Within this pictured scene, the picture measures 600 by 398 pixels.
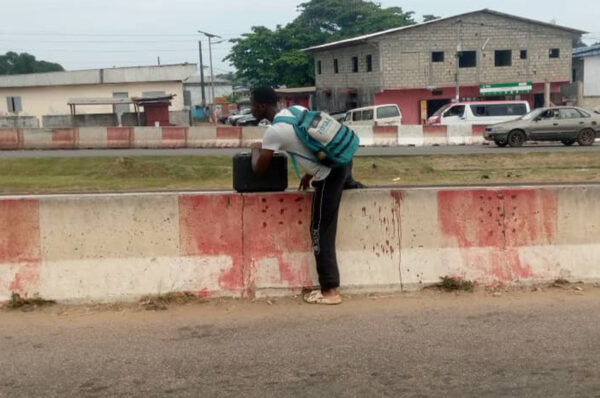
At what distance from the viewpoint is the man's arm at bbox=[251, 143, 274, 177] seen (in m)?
5.66

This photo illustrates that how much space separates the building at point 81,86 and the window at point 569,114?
1421 inches

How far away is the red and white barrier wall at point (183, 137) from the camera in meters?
30.6

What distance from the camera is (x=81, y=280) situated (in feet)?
19.9

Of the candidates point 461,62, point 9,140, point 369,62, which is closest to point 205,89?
point 369,62

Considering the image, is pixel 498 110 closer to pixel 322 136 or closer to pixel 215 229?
pixel 215 229

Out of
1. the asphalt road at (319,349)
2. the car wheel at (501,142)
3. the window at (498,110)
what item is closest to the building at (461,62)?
the window at (498,110)

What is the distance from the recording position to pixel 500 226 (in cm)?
641

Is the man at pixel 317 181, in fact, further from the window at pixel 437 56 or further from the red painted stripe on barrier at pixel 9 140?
the window at pixel 437 56

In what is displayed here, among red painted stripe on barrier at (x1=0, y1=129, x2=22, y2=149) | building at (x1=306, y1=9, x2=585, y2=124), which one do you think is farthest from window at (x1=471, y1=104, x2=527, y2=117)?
red painted stripe on barrier at (x1=0, y1=129, x2=22, y2=149)

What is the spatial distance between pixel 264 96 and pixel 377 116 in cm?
3075

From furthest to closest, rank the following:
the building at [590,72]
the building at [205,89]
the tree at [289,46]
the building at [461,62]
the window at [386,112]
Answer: the building at [205,89] → the tree at [289,46] → the building at [590,72] → the building at [461,62] → the window at [386,112]

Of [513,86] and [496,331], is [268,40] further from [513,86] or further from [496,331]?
[496,331]

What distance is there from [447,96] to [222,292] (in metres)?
48.6

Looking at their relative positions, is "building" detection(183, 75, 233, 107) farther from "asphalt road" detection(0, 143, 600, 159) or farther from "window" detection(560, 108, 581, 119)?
"window" detection(560, 108, 581, 119)
